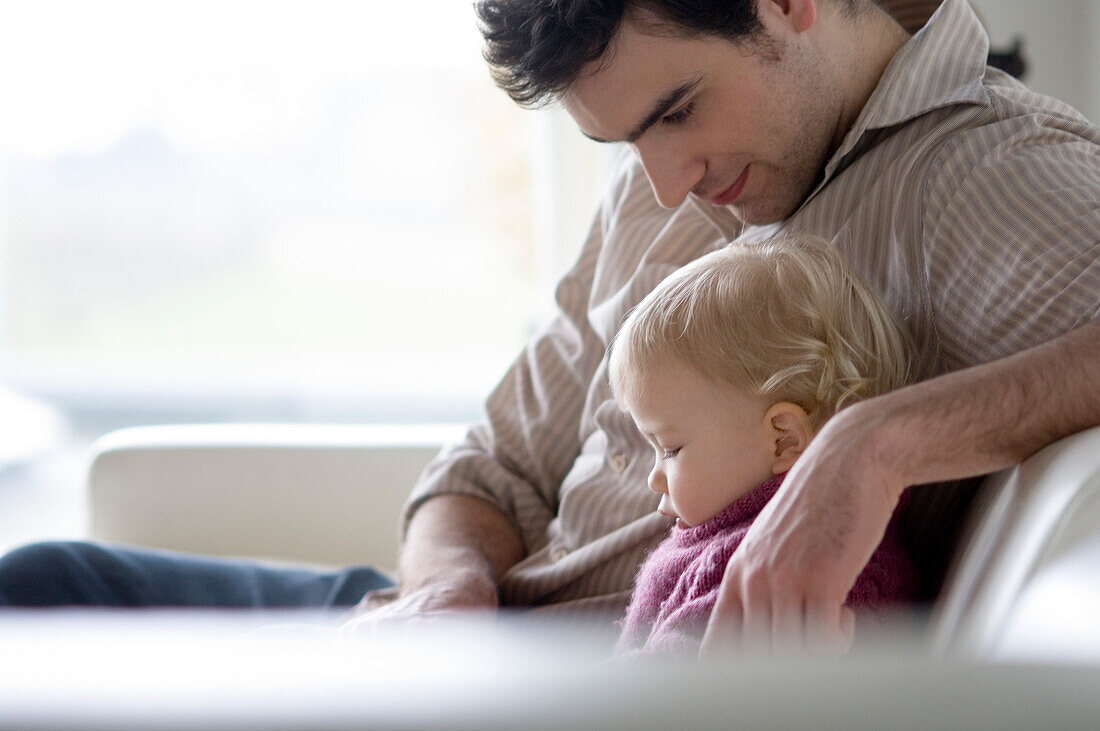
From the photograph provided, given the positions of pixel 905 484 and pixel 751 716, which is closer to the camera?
pixel 751 716

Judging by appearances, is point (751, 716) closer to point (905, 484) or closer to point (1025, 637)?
point (1025, 637)

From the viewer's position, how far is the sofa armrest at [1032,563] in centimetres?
59

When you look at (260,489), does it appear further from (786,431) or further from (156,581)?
(786,431)

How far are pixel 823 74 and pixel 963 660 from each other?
1.01 m

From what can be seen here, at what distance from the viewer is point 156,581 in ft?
4.56

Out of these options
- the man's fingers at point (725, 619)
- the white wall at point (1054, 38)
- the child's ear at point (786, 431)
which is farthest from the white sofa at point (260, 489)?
the white wall at point (1054, 38)

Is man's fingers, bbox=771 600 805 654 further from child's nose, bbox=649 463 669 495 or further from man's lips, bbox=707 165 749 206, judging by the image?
man's lips, bbox=707 165 749 206

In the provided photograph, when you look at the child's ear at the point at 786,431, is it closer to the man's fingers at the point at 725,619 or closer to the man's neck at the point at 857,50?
the man's fingers at the point at 725,619

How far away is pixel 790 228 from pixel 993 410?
418 millimetres

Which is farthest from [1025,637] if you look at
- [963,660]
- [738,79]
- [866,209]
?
[738,79]

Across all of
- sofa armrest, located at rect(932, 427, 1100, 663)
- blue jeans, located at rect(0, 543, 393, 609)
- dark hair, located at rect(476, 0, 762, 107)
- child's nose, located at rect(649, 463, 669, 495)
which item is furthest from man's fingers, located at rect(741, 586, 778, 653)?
blue jeans, located at rect(0, 543, 393, 609)

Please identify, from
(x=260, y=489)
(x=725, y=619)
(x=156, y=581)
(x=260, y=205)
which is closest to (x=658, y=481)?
(x=725, y=619)

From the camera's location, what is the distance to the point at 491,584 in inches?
50.2

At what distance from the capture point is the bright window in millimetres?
3852
